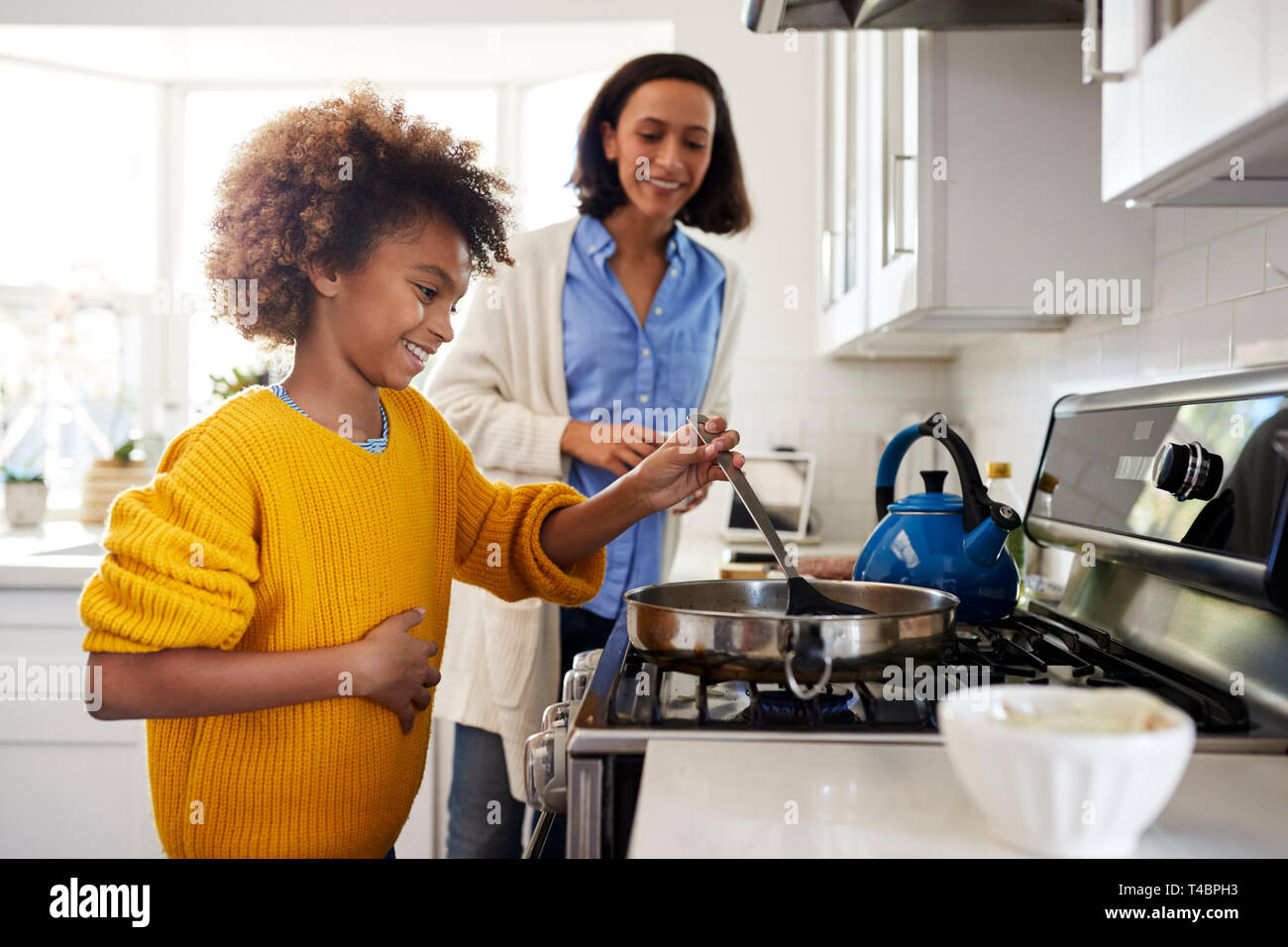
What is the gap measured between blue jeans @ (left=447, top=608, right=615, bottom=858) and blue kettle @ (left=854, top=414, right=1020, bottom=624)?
613mm

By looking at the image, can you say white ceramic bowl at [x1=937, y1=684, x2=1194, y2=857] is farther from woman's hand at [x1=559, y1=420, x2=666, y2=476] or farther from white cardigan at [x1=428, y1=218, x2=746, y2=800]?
white cardigan at [x1=428, y1=218, x2=746, y2=800]

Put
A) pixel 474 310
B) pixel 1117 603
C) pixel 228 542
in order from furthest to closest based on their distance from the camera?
pixel 474 310 → pixel 1117 603 → pixel 228 542

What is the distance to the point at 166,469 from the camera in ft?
2.86

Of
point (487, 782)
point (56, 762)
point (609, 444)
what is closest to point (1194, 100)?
point (609, 444)

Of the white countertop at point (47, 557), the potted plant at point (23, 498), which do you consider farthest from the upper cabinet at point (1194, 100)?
the potted plant at point (23, 498)

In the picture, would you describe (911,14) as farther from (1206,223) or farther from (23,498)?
(23,498)

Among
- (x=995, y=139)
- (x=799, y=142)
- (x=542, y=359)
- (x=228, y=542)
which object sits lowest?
(x=228, y=542)

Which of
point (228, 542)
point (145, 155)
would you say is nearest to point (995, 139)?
point (228, 542)

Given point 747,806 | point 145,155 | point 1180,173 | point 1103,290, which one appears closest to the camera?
point 747,806

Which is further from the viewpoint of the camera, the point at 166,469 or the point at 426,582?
the point at 426,582

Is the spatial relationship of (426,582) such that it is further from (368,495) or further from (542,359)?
(542,359)

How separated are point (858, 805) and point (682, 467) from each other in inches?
24.1

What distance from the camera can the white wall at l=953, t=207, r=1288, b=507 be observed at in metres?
1.02

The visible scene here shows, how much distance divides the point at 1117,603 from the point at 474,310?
1.02m
